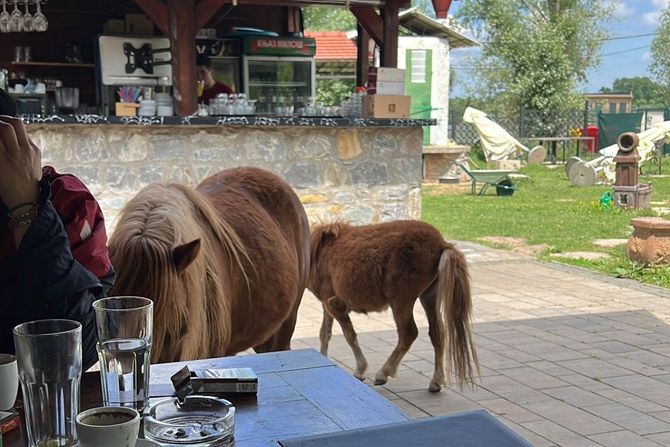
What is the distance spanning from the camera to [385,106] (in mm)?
7426

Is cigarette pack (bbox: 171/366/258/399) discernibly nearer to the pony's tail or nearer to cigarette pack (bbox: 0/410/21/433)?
cigarette pack (bbox: 0/410/21/433)

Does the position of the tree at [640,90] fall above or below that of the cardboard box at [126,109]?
above

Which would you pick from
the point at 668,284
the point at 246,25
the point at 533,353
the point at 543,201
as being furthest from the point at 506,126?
the point at 533,353

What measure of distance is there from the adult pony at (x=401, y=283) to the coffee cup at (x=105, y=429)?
122 inches

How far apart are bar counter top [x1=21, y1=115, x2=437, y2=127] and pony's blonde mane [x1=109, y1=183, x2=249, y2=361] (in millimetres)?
3666

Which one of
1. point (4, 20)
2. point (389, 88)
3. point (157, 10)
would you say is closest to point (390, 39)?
point (389, 88)

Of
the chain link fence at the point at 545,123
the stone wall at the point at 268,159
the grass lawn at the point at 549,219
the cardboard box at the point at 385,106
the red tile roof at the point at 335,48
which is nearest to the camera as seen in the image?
the stone wall at the point at 268,159

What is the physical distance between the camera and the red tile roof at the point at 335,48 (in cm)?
1949

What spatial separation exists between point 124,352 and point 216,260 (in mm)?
1674

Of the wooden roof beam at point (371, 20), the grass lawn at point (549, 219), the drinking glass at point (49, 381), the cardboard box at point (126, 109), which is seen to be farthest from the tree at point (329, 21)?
the drinking glass at point (49, 381)

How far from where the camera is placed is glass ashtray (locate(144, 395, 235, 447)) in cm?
121

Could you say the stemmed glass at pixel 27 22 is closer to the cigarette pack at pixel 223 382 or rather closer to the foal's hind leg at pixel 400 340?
the foal's hind leg at pixel 400 340

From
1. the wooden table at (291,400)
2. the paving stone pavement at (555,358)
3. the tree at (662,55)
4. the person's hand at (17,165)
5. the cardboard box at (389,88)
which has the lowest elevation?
the paving stone pavement at (555,358)

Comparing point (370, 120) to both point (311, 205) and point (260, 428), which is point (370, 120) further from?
point (260, 428)
